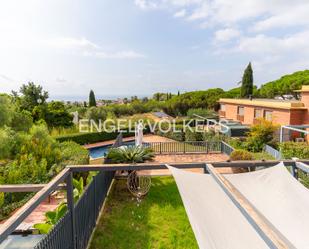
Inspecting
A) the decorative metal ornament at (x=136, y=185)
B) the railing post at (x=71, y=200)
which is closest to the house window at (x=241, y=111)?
the decorative metal ornament at (x=136, y=185)

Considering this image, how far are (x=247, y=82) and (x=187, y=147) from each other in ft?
70.3

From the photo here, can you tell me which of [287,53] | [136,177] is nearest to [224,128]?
[287,53]

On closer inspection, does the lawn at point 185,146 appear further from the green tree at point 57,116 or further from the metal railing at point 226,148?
the green tree at point 57,116

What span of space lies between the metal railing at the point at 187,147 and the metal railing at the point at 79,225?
322 inches

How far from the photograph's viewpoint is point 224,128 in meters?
21.0

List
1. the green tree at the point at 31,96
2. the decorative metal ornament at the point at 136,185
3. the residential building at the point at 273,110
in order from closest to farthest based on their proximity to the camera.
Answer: the decorative metal ornament at the point at 136,185 → the residential building at the point at 273,110 → the green tree at the point at 31,96


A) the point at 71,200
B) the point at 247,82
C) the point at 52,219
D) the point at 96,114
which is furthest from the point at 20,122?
the point at 247,82

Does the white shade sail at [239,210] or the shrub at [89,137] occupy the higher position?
the white shade sail at [239,210]

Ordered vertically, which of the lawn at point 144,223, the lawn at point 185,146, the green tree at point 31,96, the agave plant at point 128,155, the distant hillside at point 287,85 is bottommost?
the lawn at point 144,223

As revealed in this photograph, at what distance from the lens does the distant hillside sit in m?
33.1

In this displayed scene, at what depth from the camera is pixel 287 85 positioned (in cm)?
3550

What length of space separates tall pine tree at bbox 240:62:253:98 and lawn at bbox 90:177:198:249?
2782cm

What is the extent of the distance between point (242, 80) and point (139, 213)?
30.3 m

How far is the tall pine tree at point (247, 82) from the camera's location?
103 feet
